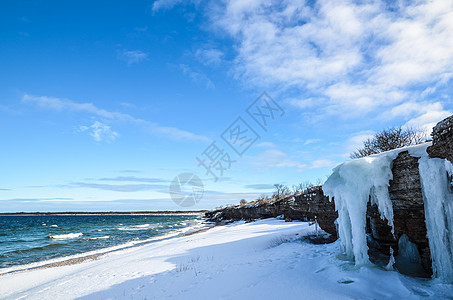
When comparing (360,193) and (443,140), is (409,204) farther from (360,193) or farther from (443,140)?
(443,140)

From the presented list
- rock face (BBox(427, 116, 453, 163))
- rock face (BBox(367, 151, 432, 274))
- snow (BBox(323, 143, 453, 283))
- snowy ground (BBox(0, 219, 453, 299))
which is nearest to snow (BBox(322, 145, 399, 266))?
snow (BBox(323, 143, 453, 283))

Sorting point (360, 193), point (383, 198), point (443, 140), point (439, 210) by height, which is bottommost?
point (439, 210)

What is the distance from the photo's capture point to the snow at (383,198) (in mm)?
4406

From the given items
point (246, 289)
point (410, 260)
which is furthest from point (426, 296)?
point (246, 289)

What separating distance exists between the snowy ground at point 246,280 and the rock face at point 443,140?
7.89ft

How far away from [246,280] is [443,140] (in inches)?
197

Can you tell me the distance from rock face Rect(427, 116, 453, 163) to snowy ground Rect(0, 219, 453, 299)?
2.41 m

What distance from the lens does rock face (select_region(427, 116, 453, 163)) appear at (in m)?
3.89

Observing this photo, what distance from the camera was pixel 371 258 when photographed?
20.3ft

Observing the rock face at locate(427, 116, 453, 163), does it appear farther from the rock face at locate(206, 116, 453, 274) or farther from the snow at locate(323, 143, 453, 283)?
the snow at locate(323, 143, 453, 283)

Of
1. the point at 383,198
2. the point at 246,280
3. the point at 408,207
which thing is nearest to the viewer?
the point at 408,207

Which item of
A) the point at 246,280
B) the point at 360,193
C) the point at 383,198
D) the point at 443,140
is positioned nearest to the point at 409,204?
the point at 383,198

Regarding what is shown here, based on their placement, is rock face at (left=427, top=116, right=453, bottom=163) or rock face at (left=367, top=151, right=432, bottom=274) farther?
rock face at (left=367, top=151, right=432, bottom=274)

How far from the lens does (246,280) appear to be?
5859 mm
